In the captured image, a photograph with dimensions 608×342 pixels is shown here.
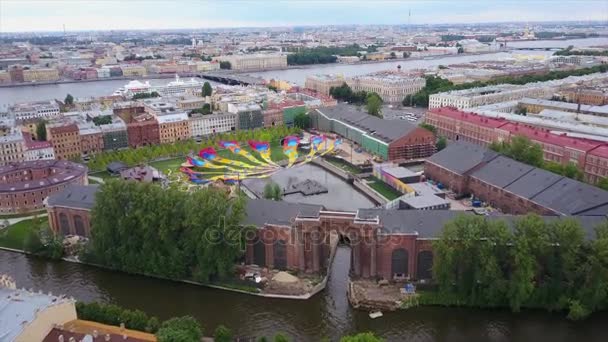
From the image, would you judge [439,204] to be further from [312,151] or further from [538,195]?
[312,151]

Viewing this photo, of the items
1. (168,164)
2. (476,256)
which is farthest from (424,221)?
(168,164)

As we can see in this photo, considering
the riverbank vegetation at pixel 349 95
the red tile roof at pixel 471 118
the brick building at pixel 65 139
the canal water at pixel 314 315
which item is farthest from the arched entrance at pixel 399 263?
the riverbank vegetation at pixel 349 95

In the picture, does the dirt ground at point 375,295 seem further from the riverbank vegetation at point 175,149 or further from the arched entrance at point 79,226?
the riverbank vegetation at point 175,149

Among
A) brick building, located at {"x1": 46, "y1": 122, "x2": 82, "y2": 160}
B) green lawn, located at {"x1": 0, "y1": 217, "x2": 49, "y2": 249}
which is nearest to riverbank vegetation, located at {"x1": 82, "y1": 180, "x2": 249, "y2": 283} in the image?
green lawn, located at {"x1": 0, "y1": 217, "x2": 49, "y2": 249}

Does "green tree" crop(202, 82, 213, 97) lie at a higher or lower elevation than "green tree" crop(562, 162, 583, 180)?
higher

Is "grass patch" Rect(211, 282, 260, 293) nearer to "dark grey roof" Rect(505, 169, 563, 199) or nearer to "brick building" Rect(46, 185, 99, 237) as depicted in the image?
"brick building" Rect(46, 185, 99, 237)
